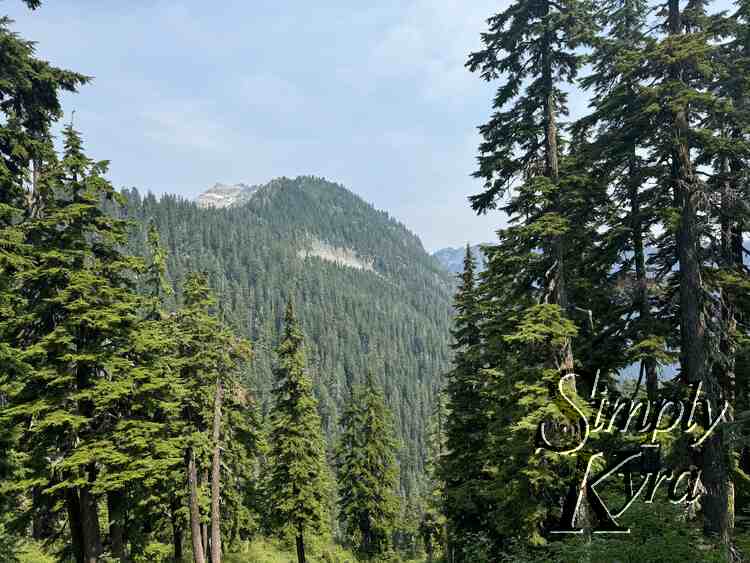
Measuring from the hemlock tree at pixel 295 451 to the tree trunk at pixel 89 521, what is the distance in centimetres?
1609

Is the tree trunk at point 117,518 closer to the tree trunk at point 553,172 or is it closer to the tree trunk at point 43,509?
the tree trunk at point 43,509

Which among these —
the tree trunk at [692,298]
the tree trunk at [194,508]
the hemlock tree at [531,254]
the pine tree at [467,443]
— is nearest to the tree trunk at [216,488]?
the tree trunk at [194,508]

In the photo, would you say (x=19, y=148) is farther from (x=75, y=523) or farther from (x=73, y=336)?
(x=75, y=523)

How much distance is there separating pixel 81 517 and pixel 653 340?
17.4 meters

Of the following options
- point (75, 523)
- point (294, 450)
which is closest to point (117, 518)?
point (75, 523)

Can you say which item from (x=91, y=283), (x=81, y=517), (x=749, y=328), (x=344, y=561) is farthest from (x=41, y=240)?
(x=344, y=561)

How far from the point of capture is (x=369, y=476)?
4081 cm

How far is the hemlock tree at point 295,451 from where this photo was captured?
3064 cm

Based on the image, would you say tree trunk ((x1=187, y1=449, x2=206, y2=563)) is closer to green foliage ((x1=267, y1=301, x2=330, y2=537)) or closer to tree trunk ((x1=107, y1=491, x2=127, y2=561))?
tree trunk ((x1=107, y1=491, x2=127, y2=561))

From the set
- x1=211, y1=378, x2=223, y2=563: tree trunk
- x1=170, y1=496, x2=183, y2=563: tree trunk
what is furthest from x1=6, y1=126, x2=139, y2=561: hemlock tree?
x1=170, y1=496, x2=183, y2=563: tree trunk

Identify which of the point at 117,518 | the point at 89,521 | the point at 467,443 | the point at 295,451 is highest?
the point at 467,443

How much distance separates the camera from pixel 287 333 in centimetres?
3152

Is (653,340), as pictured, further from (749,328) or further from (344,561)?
(344,561)

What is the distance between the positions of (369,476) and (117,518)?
26769 millimetres
